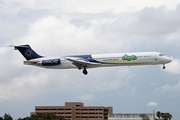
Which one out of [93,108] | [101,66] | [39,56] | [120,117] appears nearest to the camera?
[120,117]

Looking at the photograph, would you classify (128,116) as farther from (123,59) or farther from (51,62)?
(51,62)

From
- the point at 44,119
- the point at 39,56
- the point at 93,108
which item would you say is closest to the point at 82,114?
the point at 93,108

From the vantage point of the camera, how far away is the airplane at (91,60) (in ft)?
179

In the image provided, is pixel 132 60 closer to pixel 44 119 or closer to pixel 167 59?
pixel 167 59

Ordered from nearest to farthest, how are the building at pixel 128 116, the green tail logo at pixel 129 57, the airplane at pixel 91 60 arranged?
1. the building at pixel 128 116
2. the green tail logo at pixel 129 57
3. the airplane at pixel 91 60

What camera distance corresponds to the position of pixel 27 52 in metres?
62.4

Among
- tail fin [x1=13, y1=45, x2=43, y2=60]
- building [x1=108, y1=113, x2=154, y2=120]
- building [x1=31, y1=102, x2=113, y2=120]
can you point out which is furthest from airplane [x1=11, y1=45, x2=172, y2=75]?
building [x1=31, y1=102, x2=113, y2=120]

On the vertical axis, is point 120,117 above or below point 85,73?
below

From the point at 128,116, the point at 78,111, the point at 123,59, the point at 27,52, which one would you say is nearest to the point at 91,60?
the point at 123,59

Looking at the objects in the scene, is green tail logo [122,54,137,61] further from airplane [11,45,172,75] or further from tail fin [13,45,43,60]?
tail fin [13,45,43,60]

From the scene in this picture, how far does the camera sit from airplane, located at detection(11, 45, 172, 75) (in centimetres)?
5466

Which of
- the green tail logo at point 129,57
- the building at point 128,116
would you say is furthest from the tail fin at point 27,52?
the building at point 128,116

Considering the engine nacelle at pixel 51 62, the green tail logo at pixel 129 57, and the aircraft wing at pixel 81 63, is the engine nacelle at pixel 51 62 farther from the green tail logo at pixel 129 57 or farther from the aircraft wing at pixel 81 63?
the green tail logo at pixel 129 57

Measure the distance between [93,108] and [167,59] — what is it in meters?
79.3
